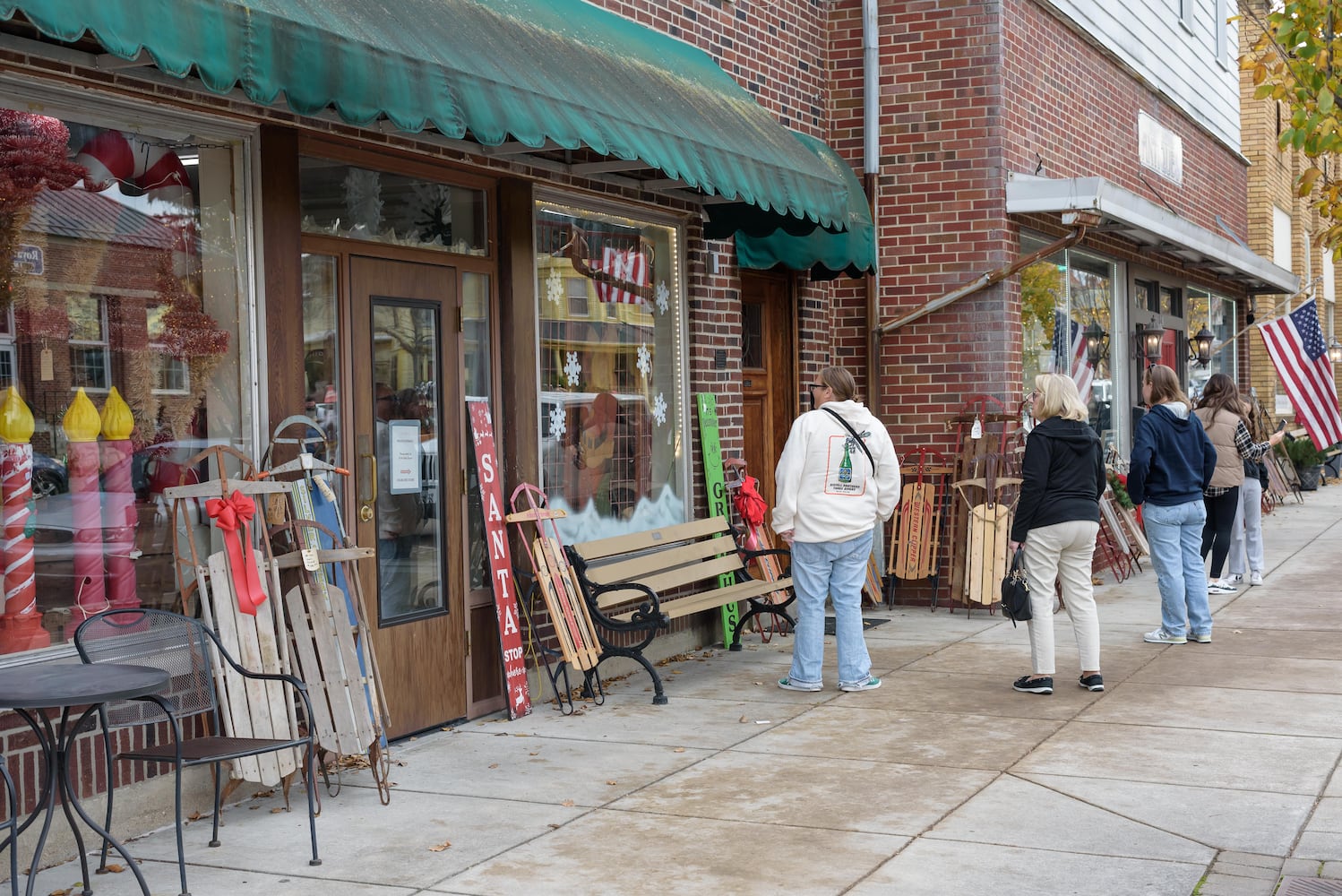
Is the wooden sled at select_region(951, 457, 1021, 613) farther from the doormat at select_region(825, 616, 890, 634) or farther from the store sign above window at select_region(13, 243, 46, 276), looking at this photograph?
the store sign above window at select_region(13, 243, 46, 276)

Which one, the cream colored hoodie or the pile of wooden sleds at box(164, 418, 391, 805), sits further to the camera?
the cream colored hoodie

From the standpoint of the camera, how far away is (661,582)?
29.2 ft

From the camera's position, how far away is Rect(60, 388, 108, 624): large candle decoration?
5828 mm

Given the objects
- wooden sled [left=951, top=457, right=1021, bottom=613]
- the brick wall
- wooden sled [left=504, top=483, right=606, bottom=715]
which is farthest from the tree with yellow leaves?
the brick wall

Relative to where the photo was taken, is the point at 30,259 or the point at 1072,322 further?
the point at 1072,322

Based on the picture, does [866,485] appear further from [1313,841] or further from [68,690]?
[68,690]

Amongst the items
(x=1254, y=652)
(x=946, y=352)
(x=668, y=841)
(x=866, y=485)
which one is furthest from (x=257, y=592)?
(x=946, y=352)

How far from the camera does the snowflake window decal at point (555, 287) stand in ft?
28.3

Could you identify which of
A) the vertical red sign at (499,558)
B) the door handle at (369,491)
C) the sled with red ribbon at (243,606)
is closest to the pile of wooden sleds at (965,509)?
the vertical red sign at (499,558)

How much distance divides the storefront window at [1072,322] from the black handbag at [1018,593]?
3.98 metres

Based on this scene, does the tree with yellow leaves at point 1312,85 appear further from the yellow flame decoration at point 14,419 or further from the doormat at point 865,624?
the doormat at point 865,624

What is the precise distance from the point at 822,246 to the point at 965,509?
8.38ft

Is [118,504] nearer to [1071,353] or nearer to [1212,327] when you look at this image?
[1071,353]

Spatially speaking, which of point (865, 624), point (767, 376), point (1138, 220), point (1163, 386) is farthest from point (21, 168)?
point (1138, 220)
